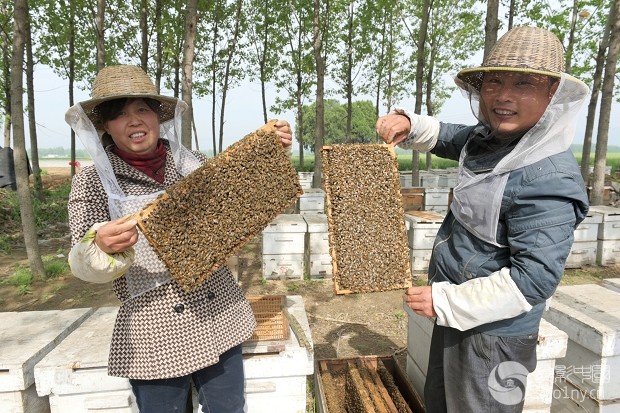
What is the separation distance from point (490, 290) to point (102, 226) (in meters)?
1.72

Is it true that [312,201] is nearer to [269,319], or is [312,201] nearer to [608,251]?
[608,251]

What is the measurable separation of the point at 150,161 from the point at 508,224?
5.99 feet

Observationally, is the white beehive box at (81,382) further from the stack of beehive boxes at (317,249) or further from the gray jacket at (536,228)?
the stack of beehive boxes at (317,249)

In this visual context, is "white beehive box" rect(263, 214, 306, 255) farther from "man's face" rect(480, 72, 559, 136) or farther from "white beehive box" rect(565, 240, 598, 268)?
"white beehive box" rect(565, 240, 598, 268)

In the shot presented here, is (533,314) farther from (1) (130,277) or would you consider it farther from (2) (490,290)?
(1) (130,277)

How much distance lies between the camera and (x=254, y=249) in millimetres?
9469

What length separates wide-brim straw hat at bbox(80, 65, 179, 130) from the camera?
189cm

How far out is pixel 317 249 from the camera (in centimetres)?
693

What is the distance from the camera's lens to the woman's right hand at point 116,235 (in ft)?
5.35

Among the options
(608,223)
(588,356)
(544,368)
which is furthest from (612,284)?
(608,223)

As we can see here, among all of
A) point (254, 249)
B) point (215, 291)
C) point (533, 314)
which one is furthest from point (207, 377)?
point (254, 249)

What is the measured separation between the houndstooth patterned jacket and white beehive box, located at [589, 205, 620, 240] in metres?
7.76

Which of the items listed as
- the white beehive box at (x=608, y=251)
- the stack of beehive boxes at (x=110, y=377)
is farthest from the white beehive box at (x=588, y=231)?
the stack of beehive boxes at (x=110, y=377)

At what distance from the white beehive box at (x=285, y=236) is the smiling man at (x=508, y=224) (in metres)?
4.63
